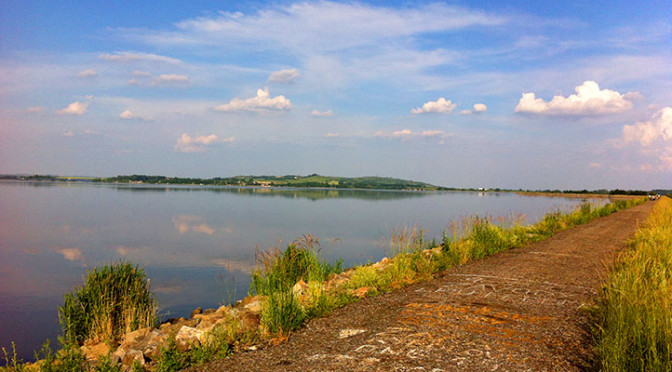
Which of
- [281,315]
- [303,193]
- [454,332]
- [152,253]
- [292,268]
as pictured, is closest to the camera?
[454,332]

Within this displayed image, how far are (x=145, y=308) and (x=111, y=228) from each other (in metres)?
21.7

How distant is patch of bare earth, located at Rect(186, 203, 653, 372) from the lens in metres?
4.42

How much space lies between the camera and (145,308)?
8914mm

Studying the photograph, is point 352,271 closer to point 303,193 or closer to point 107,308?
point 107,308

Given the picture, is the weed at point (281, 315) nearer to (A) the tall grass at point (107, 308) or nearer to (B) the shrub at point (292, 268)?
(B) the shrub at point (292, 268)

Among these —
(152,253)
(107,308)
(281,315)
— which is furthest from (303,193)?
(281,315)

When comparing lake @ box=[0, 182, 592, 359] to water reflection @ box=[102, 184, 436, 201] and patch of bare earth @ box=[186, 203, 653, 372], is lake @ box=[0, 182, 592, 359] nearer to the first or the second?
patch of bare earth @ box=[186, 203, 653, 372]

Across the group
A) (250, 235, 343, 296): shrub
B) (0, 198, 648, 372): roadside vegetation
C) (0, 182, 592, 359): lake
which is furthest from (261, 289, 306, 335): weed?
(0, 182, 592, 359): lake

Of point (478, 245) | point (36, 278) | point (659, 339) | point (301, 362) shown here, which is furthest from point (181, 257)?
point (659, 339)

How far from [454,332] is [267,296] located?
118 inches

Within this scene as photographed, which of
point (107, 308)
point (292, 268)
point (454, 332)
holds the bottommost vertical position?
point (107, 308)

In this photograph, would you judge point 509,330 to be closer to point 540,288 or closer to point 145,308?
point 540,288

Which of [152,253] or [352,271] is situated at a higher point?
[352,271]

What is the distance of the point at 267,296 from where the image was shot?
6.61 m
